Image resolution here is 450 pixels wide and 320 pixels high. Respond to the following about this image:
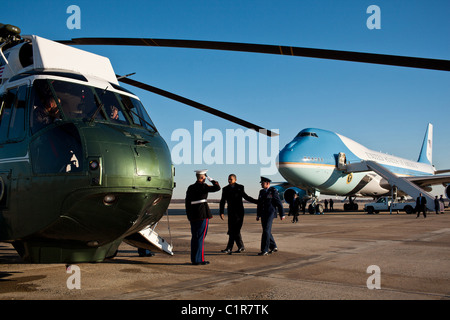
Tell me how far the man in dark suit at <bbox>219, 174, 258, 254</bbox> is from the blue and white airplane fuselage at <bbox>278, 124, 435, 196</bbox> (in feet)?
56.8

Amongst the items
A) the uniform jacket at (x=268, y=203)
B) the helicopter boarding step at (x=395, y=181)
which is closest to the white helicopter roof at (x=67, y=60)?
the uniform jacket at (x=268, y=203)

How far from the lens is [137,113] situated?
21.5 feet

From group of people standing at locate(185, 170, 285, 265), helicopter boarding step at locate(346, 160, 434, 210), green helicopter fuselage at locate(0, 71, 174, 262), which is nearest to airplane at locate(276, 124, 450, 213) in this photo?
helicopter boarding step at locate(346, 160, 434, 210)

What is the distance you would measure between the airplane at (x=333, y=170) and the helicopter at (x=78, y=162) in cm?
2121

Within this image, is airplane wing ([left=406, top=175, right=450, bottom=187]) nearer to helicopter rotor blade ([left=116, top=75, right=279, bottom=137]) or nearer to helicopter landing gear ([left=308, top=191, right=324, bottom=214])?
Answer: helicopter landing gear ([left=308, top=191, right=324, bottom=214])

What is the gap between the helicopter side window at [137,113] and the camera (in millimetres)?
6328

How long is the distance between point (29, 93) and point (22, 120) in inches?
16.6

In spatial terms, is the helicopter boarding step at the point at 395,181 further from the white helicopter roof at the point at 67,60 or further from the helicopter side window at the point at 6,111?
the helicopter side window at the point at 6,111

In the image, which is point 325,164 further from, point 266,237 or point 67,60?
point 67,60

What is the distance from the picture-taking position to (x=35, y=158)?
517 cm

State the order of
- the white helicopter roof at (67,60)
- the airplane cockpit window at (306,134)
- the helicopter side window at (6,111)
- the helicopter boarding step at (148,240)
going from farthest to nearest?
the airplane cockpit window at (306,134) → the helicopter boarding step at (148,240) → the white helicopter roof at (67,60) → the helicopter side window at (6,111)

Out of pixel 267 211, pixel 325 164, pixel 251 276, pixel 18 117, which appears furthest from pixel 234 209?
pixel 325 164

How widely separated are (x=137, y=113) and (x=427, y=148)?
57.0 meters
